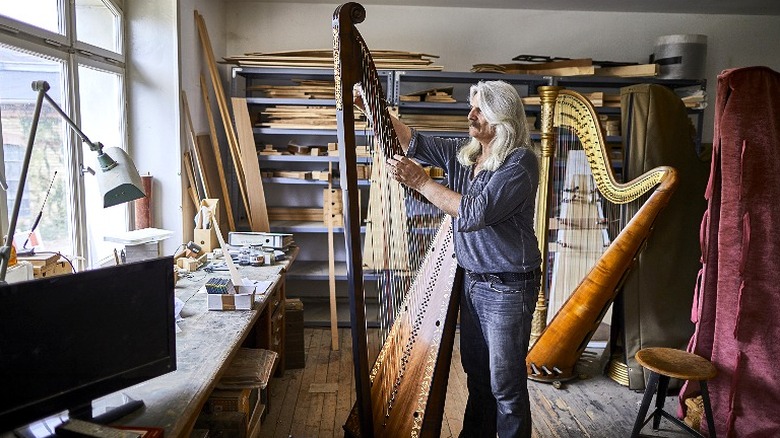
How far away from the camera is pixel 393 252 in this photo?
8.70ft

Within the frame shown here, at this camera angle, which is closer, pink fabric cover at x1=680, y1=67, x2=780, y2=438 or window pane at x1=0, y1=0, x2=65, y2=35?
window pane at x1=0, y1=0, x2=65, y2=35

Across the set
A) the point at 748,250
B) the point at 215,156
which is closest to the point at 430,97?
the point at 215,156

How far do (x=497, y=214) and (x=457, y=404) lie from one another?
166 centimetres

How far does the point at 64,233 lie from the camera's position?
271 cm

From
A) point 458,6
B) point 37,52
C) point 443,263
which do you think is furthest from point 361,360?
point 458,6

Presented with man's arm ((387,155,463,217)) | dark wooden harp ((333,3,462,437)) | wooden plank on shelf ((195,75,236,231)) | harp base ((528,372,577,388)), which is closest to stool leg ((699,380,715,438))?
harp base ((528,372,577,388))

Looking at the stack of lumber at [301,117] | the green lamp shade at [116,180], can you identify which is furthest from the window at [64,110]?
the stack of lumber at [301,117]

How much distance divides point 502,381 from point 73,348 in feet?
4.88

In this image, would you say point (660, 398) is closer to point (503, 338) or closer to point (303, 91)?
point (503, 338)

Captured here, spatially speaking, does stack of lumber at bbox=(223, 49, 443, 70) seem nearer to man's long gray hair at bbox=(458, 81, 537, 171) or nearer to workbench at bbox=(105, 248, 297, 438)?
workbench at bbox=(105, 248, 297, 438)

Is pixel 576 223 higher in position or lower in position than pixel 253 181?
lower

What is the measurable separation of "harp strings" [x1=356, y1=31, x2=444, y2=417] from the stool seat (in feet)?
3.86

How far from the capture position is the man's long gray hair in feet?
6.94

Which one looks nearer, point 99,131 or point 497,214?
point 497,214
